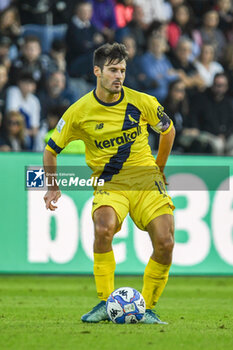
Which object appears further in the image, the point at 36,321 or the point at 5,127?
the point at 5,127

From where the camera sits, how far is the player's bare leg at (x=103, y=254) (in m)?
6.30

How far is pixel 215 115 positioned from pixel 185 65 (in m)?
1.49

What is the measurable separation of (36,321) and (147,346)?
1.86m

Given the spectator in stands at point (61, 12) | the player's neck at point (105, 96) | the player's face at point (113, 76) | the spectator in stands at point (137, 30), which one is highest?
the spectator in stands at point (61, 12)

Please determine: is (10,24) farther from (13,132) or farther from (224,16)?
(224,16)

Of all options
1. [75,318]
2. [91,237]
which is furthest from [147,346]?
[91,237]

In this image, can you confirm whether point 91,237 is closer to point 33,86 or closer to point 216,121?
point 33,86

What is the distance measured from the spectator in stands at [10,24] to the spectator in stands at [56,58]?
2.14 feet

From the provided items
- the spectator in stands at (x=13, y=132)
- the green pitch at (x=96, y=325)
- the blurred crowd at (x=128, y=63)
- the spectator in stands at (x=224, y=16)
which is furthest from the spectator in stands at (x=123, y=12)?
the green pitch at (x=96, y=325)

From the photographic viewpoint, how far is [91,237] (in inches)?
413

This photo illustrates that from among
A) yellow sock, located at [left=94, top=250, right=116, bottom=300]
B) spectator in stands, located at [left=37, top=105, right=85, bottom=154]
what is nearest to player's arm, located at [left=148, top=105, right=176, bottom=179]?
yellow sock, located at [left=94, top=250, right=116, bottom=300]

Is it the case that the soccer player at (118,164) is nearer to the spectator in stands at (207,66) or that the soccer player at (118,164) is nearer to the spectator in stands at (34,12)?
the spectator in stands at (34,12)

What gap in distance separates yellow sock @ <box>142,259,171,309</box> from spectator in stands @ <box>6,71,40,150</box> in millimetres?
6458

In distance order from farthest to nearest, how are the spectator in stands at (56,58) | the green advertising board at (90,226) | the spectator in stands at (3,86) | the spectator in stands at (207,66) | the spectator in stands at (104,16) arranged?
1. the spectator in stands at (207,66)
2. the spectator in stands at (104,16)
3. the spectator in stands at (56,58)
4. the spectator in stands at (3,86)
5. the green advertising board at (90,226)
